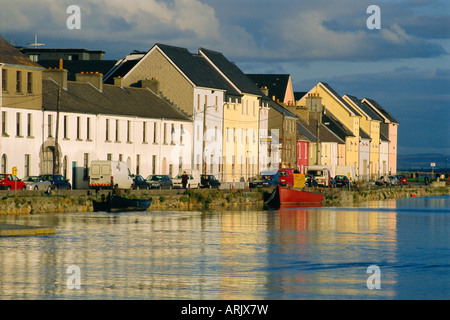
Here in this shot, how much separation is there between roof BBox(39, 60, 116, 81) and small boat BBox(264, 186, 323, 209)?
3509cm

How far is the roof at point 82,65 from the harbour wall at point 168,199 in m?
34.0

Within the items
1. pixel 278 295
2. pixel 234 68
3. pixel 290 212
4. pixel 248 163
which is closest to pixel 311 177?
pixel 248 163

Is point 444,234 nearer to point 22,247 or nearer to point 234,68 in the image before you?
point 22,247

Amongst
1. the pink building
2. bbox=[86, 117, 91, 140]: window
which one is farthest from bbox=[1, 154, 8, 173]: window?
the pink building

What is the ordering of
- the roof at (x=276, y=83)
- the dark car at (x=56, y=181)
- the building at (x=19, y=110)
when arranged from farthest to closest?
the roof at (x=276, y=83) < the building at (x=19, y=110) < the dark car at (x=56, y=181)

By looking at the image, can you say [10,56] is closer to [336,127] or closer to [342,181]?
[342,181]

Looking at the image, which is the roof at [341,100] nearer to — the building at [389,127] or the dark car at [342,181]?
the building at [389,127]

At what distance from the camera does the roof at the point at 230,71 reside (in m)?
102

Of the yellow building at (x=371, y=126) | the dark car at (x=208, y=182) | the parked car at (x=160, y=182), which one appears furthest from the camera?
the yellow building at (x=371, y=126)

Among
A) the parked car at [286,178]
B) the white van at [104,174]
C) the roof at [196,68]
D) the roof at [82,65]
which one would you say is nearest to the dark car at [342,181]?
the roof at [196,68]

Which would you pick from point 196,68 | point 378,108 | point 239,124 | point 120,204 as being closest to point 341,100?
point 378,108

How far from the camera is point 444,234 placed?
47.7 metres
